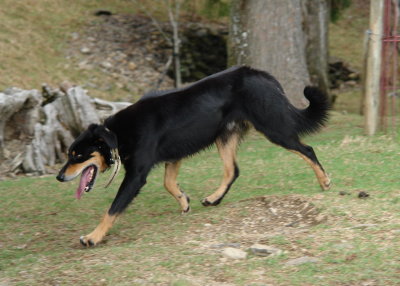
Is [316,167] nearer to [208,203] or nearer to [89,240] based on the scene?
[208,203]

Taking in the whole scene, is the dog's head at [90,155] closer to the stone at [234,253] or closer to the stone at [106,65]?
the stone at [234,253]

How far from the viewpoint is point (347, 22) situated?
25.6 m

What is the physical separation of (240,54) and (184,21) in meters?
9.44

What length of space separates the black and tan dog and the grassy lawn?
0.47 metres

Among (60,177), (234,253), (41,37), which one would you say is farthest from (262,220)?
(41,37)

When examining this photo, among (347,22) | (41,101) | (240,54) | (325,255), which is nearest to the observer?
(325,255)

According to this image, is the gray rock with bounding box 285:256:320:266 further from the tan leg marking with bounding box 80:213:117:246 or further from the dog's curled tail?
the dog's curled tail

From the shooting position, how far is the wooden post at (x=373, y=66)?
9383 mm

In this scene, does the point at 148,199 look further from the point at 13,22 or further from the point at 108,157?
the point at 13,22

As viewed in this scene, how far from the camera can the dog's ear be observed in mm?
6020

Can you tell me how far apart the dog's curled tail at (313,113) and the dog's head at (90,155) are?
202 centimetres

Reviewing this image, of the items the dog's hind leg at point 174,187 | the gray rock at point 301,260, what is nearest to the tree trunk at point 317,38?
the dog's hind leg at point 174,187

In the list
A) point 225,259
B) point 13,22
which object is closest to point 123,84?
point 13,22

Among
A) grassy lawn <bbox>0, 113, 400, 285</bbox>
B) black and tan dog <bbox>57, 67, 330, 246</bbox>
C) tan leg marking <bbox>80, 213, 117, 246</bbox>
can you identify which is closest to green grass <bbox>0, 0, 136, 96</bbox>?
grassy lawn <bbox>0, 113, 400, 285</bbox>
